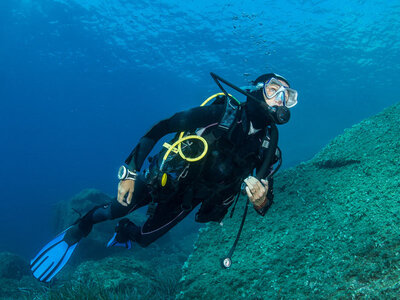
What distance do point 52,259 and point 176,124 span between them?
3788mm

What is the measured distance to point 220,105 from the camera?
3.27 metres

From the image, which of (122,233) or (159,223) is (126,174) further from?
(122,233)

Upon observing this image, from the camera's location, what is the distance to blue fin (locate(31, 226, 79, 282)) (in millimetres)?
4391

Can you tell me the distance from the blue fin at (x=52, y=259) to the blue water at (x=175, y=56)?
21.2 m

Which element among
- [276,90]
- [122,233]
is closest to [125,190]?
[122,233]

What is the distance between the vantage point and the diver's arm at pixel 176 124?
9.62 ft

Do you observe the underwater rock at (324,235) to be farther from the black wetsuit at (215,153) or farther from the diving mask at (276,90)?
the diving mask at (276,90)

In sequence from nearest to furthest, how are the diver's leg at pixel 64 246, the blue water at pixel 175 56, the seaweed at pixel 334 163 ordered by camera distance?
the diver's leg at pixel 64 246, the seaweed at pixel 334 163, the blue water at pixel 175 56

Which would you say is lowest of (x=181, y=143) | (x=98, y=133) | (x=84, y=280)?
(x=98, y=133)

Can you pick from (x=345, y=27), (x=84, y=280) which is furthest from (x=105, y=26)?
(x=84, y=280)

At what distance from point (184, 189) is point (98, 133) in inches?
3734

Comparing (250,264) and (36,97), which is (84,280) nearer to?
(250,264)

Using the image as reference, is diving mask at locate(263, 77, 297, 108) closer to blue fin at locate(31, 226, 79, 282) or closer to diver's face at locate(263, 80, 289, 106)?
diver's face at locate(263, 80, 289, 106)

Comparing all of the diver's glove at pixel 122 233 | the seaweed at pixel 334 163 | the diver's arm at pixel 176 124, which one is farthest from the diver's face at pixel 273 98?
the diver's glove at pixel 122 233
